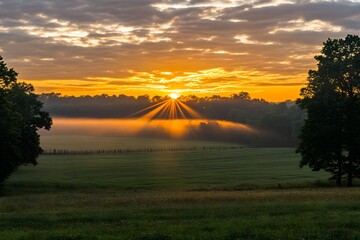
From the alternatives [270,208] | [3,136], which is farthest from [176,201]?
[3,136]

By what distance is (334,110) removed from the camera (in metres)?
48.3

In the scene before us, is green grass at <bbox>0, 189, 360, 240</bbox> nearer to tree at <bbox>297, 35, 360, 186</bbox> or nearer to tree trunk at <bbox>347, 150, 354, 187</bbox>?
tree at <bbox>297, 35, 360, 186</bbox>

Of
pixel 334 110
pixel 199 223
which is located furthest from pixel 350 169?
pixel 199 223

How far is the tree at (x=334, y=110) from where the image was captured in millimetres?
47844

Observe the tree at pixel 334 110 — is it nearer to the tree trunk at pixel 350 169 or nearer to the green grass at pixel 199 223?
the tree trunk at pixel 350 169

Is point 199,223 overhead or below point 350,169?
overhead

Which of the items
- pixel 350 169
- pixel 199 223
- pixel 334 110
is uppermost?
pixel 334 110

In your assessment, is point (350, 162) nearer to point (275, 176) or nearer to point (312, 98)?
point (312, 98)

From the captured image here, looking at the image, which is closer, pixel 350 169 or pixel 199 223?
pixel 199 223

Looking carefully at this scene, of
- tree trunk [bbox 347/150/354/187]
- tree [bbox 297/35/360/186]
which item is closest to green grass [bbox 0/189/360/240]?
tree [bbox 297/35/360/186]

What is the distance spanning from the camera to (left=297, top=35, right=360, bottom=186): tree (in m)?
47.8

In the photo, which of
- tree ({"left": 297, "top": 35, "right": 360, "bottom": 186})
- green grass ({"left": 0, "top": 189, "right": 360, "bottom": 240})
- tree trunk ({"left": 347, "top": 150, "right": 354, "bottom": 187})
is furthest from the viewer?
tree trunk ({"left": 347, "top": 150, "right": 354, "bottom": 187})

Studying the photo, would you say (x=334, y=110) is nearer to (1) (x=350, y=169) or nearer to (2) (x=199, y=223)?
(1) (x=350, y=169)

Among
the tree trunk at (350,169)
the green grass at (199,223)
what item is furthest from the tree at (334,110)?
the green grass at (199,223)
